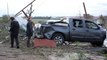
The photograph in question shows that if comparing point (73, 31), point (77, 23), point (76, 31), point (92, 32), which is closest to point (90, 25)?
point (92, 32)

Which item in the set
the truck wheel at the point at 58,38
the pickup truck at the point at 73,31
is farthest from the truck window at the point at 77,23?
the truck wheel at the point at 58,38

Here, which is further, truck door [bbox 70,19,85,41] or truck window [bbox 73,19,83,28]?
truck window [bbox 73,19,83,28]

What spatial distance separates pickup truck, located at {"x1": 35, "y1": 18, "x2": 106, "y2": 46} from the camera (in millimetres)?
22391

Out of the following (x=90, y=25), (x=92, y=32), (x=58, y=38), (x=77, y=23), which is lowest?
(x=58, y=38)

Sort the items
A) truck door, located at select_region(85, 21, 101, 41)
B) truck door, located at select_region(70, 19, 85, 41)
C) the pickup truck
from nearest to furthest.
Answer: the pickup truck → truck door, located at select_region(70, 19, 85, 41) → truck door, located at select_region(85, 21, 101, 41)

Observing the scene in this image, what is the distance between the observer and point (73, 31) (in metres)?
22.5

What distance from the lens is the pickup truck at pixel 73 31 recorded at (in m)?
22.4

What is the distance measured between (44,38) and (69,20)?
6.21 ft

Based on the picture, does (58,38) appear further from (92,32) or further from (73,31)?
(92,32)

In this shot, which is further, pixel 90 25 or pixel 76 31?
pixel 90 25

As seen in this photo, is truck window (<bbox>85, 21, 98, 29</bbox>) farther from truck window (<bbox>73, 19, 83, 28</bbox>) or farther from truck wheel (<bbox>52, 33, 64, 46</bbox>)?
truck wheel (<bbox>52, 33, 64, 46</bbox>)

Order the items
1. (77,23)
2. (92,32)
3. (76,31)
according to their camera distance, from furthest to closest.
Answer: (77,23)
(92,32)
(76,31)

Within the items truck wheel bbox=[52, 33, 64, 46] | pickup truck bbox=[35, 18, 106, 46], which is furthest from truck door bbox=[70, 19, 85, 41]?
truck wheel bbox=[52, 33, 64, 46]

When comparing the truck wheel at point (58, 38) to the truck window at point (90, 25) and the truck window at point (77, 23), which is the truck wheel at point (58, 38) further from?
the truck window at point (90, 25)
